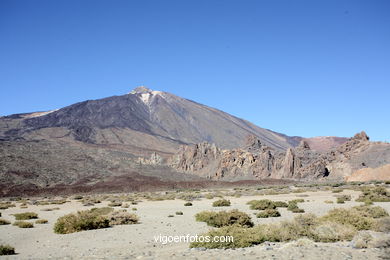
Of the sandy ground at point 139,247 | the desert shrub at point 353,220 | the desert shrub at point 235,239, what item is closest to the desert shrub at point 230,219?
the sandy ground at point 139,247

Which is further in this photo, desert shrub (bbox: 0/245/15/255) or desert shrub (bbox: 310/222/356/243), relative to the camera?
desert shrub (bbox: 0/245/15/255)

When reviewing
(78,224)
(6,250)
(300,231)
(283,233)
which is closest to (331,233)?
(300,231)

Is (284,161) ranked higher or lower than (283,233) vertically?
higher

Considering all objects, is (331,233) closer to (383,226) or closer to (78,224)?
(383,226)

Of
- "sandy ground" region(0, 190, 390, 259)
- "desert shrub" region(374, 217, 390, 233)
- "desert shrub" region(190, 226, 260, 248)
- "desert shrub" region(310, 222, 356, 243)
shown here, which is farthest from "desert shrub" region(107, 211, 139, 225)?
"desert shrub" region(374, 217, 390, 233)

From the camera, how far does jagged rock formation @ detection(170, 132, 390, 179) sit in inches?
2687

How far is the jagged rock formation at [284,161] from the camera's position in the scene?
6825 centimetres

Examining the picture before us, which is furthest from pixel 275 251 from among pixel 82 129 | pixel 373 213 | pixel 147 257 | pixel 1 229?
pixel 82 129

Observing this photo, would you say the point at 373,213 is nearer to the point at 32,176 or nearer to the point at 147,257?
the point at 147,257

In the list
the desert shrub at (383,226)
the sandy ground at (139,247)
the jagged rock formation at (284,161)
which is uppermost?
the jagged rock formation at (284,161)

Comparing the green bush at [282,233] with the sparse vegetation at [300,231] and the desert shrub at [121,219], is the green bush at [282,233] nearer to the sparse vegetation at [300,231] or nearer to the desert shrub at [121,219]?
the sparse vegetation at [300,231]

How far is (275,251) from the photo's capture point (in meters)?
8.73

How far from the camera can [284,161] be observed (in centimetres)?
7788

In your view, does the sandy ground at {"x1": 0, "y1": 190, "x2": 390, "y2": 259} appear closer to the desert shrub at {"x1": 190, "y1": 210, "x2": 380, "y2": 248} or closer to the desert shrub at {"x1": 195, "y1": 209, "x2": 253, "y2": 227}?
the desert shrub at {"x1": 190, "y1": 210, "x2": 380, "y2": 248}
